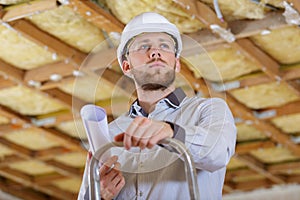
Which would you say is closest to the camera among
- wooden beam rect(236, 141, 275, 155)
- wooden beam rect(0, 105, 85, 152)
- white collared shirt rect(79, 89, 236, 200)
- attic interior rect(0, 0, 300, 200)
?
white collared shirt rect(79, 89, 236, 200)

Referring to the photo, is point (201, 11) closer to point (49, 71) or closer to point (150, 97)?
point (49, 71)

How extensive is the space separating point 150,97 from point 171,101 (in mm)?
55

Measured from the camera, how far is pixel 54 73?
4.02 metres

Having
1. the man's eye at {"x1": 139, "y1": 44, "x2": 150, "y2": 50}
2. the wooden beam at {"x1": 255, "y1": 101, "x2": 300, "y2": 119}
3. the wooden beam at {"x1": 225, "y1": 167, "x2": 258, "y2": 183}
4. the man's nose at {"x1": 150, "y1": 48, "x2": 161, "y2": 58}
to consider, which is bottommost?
the man's nose at {"x1": 150, "y1": 48, "x2": 161, "y2": 58}

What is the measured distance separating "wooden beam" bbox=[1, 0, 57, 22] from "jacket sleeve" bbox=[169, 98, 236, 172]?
6.34 feet

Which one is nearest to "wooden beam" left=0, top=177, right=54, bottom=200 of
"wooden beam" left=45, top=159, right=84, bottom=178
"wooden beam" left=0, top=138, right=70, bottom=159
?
"wooden beam" left=45, top=159, right=84, bottom=178

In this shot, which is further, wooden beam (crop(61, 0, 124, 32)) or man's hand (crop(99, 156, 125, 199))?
wooden beam (crop(61, 0, 124, 32))

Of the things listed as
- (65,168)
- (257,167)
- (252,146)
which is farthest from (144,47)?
(65,168)

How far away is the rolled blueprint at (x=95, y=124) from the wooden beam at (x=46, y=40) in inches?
88.6

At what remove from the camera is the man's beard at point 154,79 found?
1.37m

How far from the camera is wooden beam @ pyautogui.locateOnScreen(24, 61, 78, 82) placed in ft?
13.0

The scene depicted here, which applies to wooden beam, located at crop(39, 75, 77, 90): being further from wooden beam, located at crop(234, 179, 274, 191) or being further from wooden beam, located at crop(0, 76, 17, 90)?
wooden beam, located at crop(234, 179, 274, 191)

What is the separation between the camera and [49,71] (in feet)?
13.3

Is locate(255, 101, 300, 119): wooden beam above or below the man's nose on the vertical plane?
above
